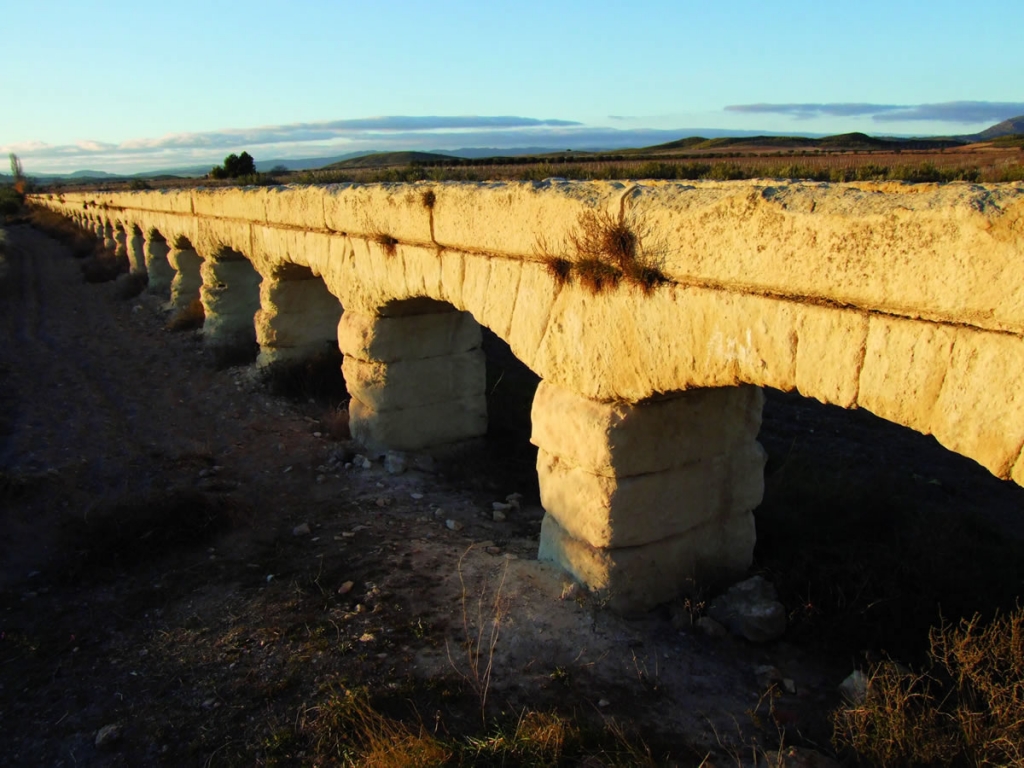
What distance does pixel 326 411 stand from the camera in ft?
25.0

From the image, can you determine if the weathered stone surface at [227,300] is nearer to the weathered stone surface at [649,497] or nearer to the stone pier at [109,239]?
the weathered stone surface at [649,497]

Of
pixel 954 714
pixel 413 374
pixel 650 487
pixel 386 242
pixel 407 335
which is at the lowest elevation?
pixel 954 714

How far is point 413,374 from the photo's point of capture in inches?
257

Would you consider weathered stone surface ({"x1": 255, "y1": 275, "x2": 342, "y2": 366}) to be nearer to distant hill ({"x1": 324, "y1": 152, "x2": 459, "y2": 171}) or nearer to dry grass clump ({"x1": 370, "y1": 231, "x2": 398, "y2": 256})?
distant hill ({"x1": 324, "y1": 152, "x2": 459, "y2": 171})

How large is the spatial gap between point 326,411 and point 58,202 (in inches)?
1385

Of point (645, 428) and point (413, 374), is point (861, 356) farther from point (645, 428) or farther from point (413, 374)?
point (413, 374)

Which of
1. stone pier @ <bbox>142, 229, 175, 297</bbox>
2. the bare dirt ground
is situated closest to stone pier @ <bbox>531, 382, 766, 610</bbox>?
the bare dirt ground

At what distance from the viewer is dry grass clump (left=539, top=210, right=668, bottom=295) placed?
336 centimetres

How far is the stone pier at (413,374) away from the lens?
6434 millimetres

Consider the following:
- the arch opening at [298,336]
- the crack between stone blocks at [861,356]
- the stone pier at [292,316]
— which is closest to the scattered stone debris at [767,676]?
the crack between stone blocks at [861,356]

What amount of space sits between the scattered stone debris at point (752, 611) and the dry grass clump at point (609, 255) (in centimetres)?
184

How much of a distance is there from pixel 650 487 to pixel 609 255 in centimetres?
131

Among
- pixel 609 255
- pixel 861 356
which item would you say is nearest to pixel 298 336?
pixel 609 255

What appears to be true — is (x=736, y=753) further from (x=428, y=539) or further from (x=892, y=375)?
(x=428, y=539)
